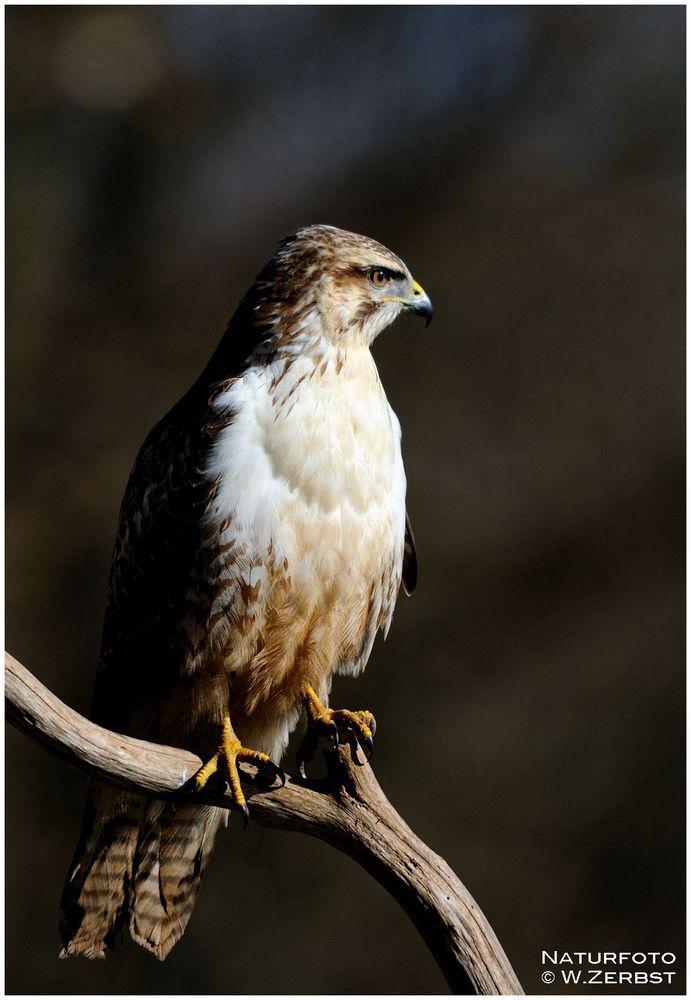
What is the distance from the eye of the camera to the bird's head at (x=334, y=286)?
7.90 ft

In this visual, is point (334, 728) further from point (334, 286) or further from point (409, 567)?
point (334, 286)

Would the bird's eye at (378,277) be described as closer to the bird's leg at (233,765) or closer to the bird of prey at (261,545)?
the bird of prey at (261,545)

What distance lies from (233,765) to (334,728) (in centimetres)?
26

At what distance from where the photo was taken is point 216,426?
234 centimetres

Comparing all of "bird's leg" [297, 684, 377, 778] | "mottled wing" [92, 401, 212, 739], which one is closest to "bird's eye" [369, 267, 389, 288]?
"mottled wing" [92, 401, 212, 739]

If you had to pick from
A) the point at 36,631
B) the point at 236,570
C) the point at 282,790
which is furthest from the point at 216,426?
the point at 36,631

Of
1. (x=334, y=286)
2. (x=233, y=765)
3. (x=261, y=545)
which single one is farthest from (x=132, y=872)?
(x=334, y=286)

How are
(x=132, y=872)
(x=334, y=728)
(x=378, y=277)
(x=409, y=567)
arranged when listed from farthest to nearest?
(x=409, y=567), (x=132, y=872), (x=378, y=277), (x=334, y=728)

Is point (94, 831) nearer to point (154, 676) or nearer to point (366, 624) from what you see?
point (154, 676)

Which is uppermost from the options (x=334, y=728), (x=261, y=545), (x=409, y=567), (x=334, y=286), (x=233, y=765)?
(x=334, y=286)

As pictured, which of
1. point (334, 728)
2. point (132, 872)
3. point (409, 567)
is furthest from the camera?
point (409, 567)

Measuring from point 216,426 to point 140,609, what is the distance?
503 mm

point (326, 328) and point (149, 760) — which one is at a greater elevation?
point (326, 328)

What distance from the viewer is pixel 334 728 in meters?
2.40
